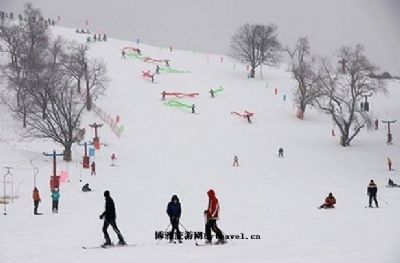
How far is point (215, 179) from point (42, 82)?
65.1 feet

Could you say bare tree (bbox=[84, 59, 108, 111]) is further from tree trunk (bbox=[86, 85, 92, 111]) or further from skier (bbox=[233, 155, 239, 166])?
skier (bbox=[233, 155, 239, 166])

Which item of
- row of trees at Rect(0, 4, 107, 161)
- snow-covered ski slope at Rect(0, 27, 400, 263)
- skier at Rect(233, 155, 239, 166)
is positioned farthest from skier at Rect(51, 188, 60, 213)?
skier at Rect(233, 155, 239, 166)

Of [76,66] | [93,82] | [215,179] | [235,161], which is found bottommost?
[215,179]

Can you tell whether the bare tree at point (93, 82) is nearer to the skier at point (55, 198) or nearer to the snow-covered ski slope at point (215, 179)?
the snow-covered ski slope at point (215, 179)

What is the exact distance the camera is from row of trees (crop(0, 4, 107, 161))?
158 ft

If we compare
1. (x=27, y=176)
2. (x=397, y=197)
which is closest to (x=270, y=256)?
(x=397, y=197)

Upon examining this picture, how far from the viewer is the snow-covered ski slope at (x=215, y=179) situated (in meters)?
16.4

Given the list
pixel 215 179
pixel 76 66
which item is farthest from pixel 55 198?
pixel 76 66

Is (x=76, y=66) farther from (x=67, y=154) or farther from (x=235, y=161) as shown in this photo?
(x=235, y=161)

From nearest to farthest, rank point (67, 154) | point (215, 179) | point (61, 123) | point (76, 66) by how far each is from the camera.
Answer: point (215, 179) → point (67, 154) → point (61, 123) → point (76, 66)

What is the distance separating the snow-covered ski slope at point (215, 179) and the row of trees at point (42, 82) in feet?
6.03

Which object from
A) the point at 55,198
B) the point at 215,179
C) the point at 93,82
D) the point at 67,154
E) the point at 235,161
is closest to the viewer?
the point at 55,198

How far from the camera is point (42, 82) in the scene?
49.9 metres

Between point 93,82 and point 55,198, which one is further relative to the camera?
point 93,82
